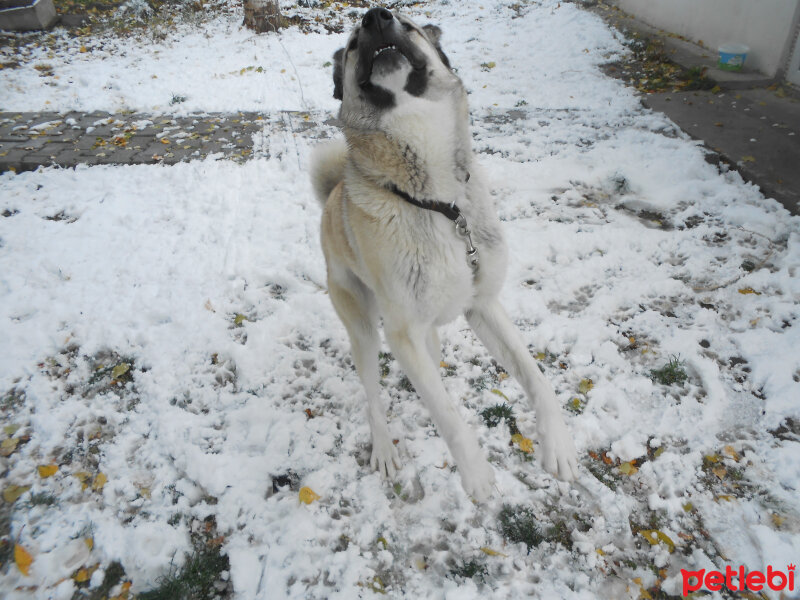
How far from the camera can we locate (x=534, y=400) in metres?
2.08

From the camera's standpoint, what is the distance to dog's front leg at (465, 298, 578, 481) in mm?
1937

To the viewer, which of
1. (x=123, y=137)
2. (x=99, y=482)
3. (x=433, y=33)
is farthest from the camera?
(x=123, y=137)

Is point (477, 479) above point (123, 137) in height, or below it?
below

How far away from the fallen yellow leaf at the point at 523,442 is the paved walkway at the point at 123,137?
4380mm

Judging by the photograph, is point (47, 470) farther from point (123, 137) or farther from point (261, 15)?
point (261, 15)

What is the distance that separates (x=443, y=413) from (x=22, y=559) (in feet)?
6.30

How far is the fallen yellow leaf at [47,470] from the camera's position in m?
2.31

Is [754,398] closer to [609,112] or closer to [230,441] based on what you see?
[230,441]

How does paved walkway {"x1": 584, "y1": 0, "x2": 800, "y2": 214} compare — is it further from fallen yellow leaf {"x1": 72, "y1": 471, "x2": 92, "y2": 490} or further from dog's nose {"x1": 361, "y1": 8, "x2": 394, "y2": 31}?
fallen yellow leaf {"x1": 72, "y1": 471, "x2": 92, "y2": 490}

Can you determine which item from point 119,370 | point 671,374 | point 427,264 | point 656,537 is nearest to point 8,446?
point 119,370

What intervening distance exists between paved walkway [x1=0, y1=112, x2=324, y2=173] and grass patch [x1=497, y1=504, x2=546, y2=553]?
4679 millimetres

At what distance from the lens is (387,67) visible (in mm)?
1965

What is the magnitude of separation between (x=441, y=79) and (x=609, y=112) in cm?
481

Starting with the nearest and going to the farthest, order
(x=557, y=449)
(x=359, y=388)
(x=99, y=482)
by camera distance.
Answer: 1. (x=557, y=449)
2. (x=99, y=482)
3. (x=359, y=388)
